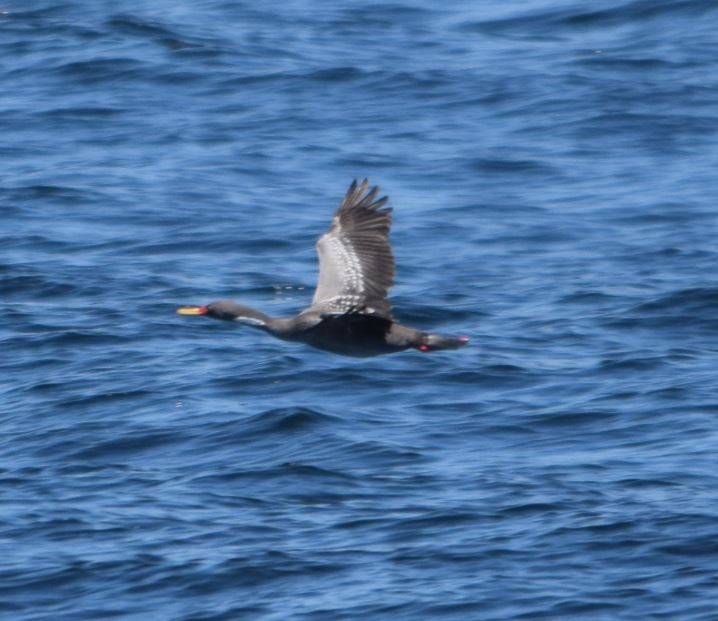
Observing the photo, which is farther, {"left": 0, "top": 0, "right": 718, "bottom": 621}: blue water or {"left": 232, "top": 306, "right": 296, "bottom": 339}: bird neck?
{"left": 232, "top": 306, "right": 296, "bottom": 339}: bird neck

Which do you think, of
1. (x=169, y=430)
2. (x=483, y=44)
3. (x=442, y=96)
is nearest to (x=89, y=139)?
(x=442, y=96)

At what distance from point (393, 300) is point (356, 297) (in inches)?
195

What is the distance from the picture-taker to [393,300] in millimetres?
15742

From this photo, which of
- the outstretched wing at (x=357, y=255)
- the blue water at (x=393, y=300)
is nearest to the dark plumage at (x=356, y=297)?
the outstretched wing at (x=357, y=255)

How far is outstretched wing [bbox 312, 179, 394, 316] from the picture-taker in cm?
1084

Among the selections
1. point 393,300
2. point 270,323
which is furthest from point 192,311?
point 393,300

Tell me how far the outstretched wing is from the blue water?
4.87ft

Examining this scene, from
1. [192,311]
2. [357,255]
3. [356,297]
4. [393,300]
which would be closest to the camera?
[356,297]

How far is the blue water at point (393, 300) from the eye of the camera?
10.8m

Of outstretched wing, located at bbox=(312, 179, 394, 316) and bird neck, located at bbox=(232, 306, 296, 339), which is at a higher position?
outstretched wing, located at bbox=(312, 179, 394, 316)

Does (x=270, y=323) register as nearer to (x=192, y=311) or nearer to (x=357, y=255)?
(x=192, y=311)

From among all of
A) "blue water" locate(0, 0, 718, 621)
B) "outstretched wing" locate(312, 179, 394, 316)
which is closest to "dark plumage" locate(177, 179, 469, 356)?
→ "outstretched wing" locate(312, 179, 394, 316)

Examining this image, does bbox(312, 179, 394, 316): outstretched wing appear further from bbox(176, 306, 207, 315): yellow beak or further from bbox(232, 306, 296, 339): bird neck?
bbox(176, 306, 207, 315): yellow beak

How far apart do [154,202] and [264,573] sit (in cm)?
852
